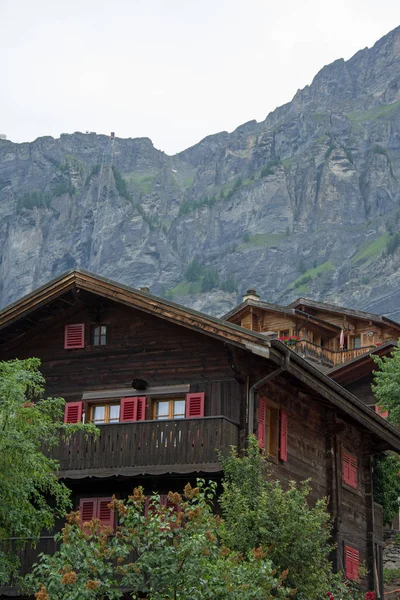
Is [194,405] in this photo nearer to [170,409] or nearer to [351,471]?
[170,409]

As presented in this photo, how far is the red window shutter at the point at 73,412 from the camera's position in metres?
28.4

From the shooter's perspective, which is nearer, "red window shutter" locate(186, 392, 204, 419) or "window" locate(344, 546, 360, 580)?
"red window shutter" locate(186, 392, 204, 419)

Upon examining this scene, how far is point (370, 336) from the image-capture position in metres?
65.9

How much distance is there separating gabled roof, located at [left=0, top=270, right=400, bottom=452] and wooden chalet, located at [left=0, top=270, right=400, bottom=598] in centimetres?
3

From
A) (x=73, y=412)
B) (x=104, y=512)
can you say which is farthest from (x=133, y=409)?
(x=104, y=512)

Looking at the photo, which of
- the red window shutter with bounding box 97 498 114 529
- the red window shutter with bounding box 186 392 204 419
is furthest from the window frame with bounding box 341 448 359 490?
the red window shutter with bounding box 97 498 114 529

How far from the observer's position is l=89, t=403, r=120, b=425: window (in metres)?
28.6

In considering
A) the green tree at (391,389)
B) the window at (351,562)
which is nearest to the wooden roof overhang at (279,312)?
Result: the green tree at (391,389)

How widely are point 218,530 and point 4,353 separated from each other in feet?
45.2

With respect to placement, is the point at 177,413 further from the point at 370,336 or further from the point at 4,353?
the point at 370,336

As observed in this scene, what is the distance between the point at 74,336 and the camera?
29.7 meters

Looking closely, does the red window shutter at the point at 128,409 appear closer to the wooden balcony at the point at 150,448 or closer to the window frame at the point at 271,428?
the wooden balcony at the point at 150,448

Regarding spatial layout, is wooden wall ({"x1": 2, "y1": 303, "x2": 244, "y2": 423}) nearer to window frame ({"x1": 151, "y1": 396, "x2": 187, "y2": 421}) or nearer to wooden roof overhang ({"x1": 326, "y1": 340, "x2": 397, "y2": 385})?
window frame ({"x1": 151, "y1": 396, "x2": 187, "y2": 421})

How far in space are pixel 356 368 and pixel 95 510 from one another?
68.5ft
